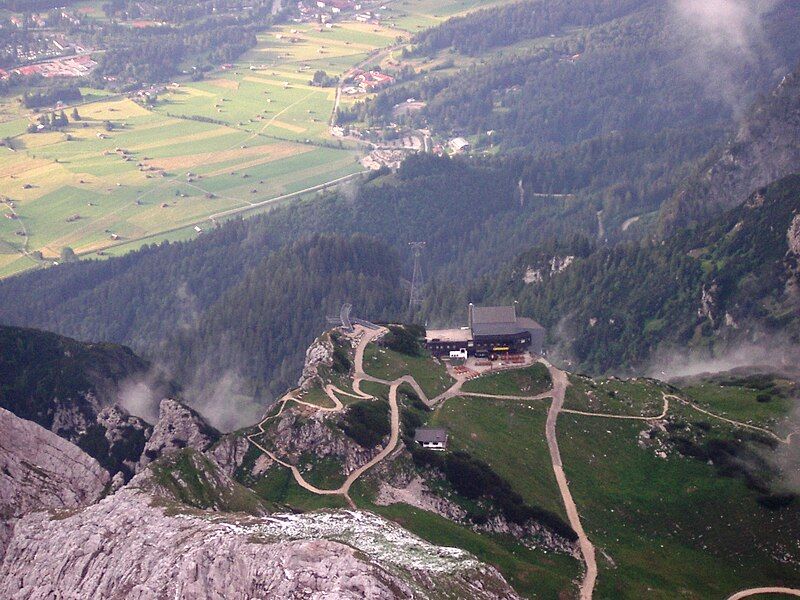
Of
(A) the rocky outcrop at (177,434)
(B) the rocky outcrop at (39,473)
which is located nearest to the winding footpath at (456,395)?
(A) the rocky outcrop at (177,434)

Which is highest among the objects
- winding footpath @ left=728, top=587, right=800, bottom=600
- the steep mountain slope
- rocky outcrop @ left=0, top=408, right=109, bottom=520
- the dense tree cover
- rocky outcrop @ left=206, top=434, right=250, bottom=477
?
the steep mountain slope

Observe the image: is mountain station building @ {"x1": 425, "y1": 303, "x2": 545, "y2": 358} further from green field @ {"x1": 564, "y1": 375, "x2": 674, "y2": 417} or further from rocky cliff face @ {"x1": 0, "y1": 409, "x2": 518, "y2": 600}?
rocky cliff face @ {"x1": 0, "y1": 409, "x2": 518, "y2": 600}

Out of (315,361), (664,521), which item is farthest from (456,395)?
(664,521)

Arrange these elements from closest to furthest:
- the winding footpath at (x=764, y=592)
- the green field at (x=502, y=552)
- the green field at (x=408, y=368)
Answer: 1. the green field at (x=502, y=552)
2. the winding footpath at (x=764, y=592)
3. the green field at (x=408, y=368)

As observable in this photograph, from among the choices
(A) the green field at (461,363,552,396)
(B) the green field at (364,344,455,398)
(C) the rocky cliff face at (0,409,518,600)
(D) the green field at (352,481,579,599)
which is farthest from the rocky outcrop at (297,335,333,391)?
(C) the rocky cliff face at (0,409,518,600)

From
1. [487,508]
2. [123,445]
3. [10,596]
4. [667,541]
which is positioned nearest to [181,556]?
[10,596]

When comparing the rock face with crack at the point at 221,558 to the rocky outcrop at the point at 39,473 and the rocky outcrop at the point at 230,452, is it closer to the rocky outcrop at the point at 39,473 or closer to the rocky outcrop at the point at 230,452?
the rocky outcrop at the point at 39,473

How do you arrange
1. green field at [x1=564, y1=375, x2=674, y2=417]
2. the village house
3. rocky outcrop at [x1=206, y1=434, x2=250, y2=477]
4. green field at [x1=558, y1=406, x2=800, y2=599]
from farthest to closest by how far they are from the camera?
green field at [x1=564, y1=375, x2=674, y2=417] → the village house → rocky outcrop at [x1=206, y1=434, x2=250, y2=477] → green field at [x1=558, y1=406, x2=800, y2=599]
